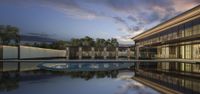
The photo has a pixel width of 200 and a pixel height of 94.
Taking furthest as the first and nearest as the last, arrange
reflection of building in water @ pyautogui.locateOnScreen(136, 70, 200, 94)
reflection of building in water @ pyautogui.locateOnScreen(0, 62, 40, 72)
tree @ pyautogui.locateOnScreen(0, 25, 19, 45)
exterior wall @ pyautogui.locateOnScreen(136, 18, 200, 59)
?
tree @ pyautogui.locateOnScreen(0, 25, 19, 45) < exterior wall @ pyautogui.locateOnScreen(136, 18, 200, 59) < reflection of building in water @ pyautogui.locateOnScreen(0, 62, 40, 72) < reflection of building in water @ pyautogui.locateOnScreen(136, 70, 200, 94)

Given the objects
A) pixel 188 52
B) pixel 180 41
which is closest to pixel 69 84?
pixel 188 52

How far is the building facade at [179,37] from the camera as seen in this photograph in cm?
3284

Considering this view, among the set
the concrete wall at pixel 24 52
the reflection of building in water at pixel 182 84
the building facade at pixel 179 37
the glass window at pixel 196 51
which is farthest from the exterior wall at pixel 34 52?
the reflection of building in water at pixel 182 84

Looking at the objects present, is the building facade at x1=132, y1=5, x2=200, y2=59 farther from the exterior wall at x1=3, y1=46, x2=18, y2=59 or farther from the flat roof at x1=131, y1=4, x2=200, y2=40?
the exterior wall at x1=3, y1=46, x2=18, y2=59

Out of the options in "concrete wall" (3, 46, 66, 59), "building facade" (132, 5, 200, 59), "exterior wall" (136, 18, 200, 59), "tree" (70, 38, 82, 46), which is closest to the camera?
"building facade" (132, 5, 200, 59)

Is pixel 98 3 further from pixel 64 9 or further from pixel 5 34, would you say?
pixel 5 34

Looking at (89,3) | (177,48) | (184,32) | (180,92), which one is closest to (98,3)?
(89,3)

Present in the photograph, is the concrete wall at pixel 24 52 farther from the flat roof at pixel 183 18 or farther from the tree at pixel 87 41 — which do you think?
the tree at pixel 87 41

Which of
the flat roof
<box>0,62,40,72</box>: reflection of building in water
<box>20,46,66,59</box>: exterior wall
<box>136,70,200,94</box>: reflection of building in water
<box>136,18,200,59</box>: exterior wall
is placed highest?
the flat roof

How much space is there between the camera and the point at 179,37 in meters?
38.2

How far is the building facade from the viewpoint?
32844 millimetres

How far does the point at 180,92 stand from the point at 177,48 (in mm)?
33147

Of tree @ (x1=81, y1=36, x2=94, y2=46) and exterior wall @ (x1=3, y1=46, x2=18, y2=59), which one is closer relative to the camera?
exterior wall @ (x1=3, y1=46, x2=18, y2=59)

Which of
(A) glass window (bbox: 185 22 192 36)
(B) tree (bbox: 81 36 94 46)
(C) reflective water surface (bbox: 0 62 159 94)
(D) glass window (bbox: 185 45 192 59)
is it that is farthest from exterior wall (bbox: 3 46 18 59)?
(B) tree (bbox: 81 36 94 46)
